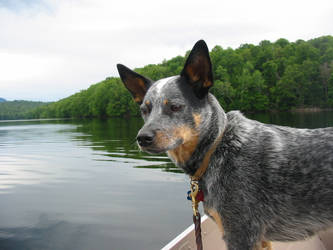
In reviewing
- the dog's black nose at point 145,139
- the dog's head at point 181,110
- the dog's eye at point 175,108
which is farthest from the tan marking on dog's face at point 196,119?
the dog's black nose at point 145,139

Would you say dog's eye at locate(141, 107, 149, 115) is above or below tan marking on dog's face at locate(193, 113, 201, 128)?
above

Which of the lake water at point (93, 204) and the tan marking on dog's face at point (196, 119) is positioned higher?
the tan marking on dog's face at point (196, 119)

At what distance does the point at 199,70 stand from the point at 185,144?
0.74 m

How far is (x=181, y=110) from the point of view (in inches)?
97.4

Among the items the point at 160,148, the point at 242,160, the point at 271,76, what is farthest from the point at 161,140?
the point at 271,76

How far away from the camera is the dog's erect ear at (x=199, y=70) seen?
2383mm

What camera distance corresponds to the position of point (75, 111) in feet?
481

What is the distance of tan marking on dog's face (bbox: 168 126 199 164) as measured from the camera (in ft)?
7.81

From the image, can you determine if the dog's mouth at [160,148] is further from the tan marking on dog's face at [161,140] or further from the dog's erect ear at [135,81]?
the dog's erect ear at [135,81]

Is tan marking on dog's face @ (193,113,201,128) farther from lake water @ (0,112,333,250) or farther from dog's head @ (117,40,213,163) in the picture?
lake water @ (0,112,333,250)

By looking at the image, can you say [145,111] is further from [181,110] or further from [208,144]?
[208,144]

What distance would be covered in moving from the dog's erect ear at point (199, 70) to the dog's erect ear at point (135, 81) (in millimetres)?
570

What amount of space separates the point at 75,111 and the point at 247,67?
98292mm

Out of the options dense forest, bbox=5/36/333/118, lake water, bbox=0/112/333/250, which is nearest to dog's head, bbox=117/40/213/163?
lake water, bbox=0/112/333/250
